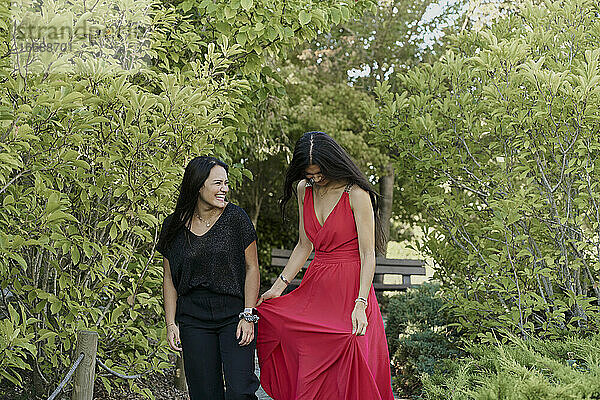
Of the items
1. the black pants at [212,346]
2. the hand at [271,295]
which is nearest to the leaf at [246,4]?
the hand at [271,295]

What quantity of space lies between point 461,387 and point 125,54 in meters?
3.10

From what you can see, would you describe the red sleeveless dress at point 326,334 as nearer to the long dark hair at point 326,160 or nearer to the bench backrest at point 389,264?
the long dark hair at point 326,160

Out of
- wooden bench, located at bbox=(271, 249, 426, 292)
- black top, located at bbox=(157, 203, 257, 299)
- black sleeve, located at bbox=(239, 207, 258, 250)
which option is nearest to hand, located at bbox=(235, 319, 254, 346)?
black top, located at bbox=(157, 203, 257, 299)

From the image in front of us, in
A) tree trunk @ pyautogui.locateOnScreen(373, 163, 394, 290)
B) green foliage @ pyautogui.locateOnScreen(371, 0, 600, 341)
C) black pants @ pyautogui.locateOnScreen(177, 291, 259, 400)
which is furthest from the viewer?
tree trunk @ pyautogui.locateOnScreen(373, 163, 394, 290)

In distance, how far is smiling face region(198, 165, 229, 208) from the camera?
3686mm

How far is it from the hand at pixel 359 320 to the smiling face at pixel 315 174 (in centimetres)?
71

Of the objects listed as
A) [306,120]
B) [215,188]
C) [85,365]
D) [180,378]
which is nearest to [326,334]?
[215,188]

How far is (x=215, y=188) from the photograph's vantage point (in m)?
3.69

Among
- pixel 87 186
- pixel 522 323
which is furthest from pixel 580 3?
pixel 87 186

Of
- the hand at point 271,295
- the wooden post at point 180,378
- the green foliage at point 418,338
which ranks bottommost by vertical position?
the wooden post at point 180,378

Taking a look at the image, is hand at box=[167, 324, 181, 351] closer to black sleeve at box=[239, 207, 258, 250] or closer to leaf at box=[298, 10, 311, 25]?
black sleeve at box=[239, 207, 258, 250]

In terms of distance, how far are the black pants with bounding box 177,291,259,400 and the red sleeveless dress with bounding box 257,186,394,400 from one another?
230 mm

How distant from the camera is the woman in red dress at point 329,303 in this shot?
3.58 metres

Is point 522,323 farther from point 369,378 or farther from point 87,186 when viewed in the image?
point 87,186
